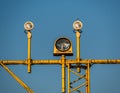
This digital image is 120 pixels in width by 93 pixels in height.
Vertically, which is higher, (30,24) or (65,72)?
(30,24)

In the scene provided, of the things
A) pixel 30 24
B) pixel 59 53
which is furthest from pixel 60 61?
pixel 30 24

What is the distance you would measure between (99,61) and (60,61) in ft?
8.19

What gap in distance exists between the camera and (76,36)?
4097 cm

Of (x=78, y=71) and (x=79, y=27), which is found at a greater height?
(x=79, y=27)

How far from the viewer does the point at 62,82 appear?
131 ft

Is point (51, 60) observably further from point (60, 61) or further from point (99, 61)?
point (99, 61)

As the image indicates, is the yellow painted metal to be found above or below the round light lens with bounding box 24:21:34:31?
below

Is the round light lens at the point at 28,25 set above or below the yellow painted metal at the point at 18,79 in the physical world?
above

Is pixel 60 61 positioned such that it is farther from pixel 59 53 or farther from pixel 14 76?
pixel 14 76

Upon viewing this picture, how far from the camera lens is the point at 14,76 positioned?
134 ft

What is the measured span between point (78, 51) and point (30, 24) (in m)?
3.65

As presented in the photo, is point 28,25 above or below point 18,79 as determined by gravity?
above

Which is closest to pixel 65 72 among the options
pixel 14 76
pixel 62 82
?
pixel 62 82

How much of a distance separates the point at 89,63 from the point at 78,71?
1.04m
